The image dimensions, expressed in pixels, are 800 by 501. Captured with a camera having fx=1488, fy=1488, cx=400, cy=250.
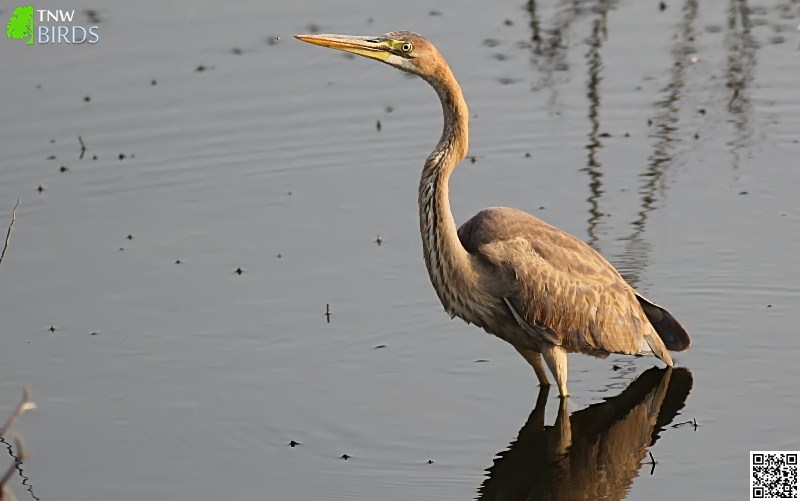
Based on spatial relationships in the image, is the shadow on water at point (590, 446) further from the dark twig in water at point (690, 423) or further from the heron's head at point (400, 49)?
the heron's head at point (400, 49)

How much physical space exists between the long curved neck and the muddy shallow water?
37.1 inches

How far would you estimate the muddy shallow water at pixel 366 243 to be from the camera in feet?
28.9

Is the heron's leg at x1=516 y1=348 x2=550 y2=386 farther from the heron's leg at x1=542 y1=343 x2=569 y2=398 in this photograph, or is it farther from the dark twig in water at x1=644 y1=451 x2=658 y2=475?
the dark twig in water at x1=644 y1=451 x2=658 y2=475

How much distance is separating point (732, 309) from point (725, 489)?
2394mm

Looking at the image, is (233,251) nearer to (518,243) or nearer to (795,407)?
(518,243)

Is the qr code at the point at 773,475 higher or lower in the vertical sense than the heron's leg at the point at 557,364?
lower

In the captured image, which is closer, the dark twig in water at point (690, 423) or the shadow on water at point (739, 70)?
the dark twig in water at point (690, 423)

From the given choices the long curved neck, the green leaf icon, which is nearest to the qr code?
the long curved neck

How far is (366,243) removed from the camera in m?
11.7

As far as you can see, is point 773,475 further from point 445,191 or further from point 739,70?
point 739,70

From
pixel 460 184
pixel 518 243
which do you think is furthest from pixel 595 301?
pixel 460 184

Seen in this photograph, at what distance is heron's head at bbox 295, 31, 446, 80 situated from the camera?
8.84 metres

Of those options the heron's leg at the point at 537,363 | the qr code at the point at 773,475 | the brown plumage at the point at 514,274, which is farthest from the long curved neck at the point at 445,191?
the qr code at the point at 773,475

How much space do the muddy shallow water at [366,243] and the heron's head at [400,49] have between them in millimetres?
2078
